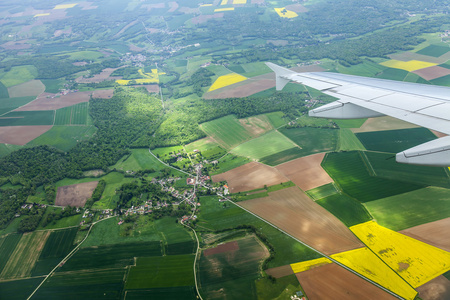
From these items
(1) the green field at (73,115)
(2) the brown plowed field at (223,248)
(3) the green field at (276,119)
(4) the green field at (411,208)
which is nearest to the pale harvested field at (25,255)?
(2) the brown plowed field at (223,248)

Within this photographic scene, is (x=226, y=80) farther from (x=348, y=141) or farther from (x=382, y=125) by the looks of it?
(x=382, y=125)

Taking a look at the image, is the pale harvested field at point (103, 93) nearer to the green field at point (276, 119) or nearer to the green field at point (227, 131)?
the green field at point (227, 131)

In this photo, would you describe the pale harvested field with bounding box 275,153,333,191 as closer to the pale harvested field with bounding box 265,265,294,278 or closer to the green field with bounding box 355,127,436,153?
the green field with bounding box 355,127,436,153

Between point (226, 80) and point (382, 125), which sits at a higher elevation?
point (226, 80)

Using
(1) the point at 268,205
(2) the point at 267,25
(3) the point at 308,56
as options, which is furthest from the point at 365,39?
(1) the point at 268,205

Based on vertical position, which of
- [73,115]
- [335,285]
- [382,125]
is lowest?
[335,285]

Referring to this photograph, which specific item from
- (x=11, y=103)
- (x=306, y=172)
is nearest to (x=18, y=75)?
(x=11, y=103)

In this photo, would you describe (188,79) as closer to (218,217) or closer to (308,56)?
(308,56)
